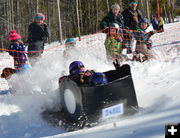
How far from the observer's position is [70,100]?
3.66 metres

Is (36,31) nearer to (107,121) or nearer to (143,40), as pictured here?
(143,40)

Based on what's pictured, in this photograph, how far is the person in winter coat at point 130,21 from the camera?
6.86 meters

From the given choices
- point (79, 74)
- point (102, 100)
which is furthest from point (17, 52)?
point (102, 100)

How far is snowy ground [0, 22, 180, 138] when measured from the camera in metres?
3.08

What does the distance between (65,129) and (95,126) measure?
47 centimetres

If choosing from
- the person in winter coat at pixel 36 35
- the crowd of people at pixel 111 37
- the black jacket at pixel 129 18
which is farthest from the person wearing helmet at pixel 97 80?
the black jacket at pixel 129 18

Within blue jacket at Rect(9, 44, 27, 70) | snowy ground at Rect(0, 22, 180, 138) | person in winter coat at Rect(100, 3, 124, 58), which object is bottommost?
snowy ground at Rect(0, 22, 180, 138)

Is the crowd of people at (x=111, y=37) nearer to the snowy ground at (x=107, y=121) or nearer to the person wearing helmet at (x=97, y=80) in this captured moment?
the snowy ground at (x=107, y=121)

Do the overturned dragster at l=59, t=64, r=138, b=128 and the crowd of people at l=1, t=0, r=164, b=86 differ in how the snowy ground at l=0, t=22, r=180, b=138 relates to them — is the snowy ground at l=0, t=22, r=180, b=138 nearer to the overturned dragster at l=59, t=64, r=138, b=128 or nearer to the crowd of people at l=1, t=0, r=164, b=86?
the overturned dragster at l=59, t=64, r=138, b=128

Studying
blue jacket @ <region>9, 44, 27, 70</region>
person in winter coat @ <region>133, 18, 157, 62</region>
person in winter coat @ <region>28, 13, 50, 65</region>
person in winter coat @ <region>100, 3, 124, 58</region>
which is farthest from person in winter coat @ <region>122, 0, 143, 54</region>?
blue jacket @ <region>9, 44, 27, 70</region>

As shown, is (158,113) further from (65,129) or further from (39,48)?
(39,48)

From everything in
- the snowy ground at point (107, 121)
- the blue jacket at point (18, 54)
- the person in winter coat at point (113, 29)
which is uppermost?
the person in winter coat at point (113, 29)

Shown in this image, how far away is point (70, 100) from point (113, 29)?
10.5ft

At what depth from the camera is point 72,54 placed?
6.77 m
